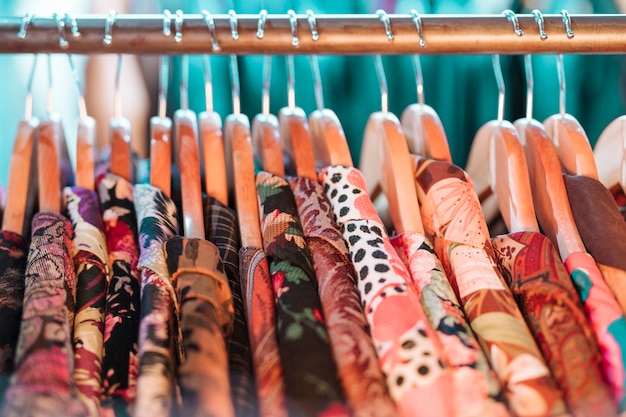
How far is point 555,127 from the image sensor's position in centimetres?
81

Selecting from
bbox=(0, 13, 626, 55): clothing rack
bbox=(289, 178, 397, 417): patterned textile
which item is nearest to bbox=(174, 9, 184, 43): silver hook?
bbox=(0, 13, 626, 55): clothing rack

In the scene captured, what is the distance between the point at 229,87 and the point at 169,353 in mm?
779

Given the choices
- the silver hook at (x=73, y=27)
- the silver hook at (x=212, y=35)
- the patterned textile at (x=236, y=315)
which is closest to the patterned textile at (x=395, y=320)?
the patterned textile at (x=236, y=315)

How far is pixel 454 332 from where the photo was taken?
600 millimetres

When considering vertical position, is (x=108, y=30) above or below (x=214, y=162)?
above

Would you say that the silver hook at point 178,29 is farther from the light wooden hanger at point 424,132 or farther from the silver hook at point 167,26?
the light wooden hanger at point 424,132

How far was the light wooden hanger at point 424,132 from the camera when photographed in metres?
0.78

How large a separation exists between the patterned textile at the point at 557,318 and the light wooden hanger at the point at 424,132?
0.48ft

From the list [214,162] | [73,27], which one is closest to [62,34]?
[73,27]

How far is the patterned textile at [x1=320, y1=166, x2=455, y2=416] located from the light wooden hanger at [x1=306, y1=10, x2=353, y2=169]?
7cm

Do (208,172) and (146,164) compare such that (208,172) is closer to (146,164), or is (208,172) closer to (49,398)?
(146,164)

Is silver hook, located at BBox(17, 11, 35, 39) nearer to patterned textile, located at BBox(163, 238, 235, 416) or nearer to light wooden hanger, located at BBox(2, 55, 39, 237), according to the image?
light wooden hanger, located at BBox(2, 55, 39, 237)

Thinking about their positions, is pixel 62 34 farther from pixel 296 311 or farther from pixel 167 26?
pixel 296 311

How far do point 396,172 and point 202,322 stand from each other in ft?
1.01
